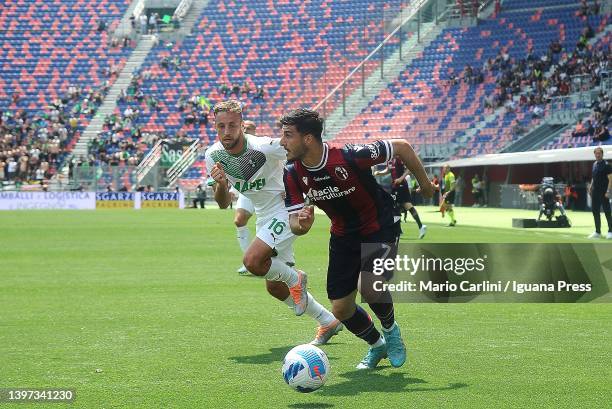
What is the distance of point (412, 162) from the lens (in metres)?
8.08

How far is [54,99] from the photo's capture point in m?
63.7

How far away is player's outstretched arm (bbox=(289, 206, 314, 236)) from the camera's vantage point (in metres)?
8.08

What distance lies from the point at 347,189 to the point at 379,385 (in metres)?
1.59

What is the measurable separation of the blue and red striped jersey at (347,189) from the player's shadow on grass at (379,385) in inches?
45.9

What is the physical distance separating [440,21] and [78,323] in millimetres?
51199

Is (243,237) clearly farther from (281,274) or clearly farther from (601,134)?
(601,134)

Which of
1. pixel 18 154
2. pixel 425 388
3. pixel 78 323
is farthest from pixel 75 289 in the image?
pixel 18 154

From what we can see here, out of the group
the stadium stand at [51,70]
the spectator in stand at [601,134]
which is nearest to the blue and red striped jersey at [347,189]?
the spectator in stand at [601,134]

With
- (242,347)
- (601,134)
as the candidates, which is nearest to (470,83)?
(601,134)

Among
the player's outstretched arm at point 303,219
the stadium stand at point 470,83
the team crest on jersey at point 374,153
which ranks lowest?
the player's outstretched arm at point 303,219

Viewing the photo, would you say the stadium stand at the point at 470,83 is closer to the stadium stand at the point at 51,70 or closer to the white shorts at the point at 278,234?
the stadium stand at the point at 51,70

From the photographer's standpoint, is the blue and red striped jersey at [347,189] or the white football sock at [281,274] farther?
the white football sock at [281,274]

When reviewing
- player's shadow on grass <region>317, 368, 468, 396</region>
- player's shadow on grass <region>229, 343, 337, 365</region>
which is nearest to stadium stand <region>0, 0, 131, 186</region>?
player's shadow on grass <region>229, 343, 337, 365</region>

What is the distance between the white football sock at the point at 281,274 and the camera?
1000 cm
